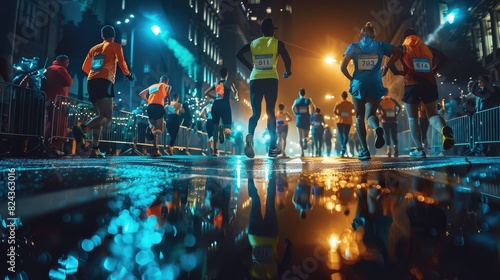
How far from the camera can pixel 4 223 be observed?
1228 mm

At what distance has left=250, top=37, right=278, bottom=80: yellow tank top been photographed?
21.5 ft

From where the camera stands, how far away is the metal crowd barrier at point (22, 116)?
25.2ft

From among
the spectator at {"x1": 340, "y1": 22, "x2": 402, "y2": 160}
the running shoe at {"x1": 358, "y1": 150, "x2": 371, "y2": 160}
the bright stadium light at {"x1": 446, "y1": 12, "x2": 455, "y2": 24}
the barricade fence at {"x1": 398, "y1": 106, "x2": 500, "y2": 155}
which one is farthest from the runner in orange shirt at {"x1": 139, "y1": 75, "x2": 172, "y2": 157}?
the bright stadium light at {"x1": 446, "y1": 12, "x2": 455, "y2": 24}

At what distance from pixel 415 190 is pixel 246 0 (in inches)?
4260

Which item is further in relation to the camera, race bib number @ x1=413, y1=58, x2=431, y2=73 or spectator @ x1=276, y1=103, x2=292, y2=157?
spectator @ x1=276, y1=103, x2=292, y2=157

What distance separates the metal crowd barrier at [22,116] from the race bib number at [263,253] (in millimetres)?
8560

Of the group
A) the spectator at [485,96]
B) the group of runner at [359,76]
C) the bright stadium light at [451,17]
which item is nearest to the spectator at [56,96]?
Result: the group of runner at [359,76]

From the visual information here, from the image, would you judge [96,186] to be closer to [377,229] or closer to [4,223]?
[4,223]

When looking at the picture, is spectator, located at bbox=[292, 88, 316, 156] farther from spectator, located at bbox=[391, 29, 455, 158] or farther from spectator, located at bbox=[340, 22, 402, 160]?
spectator, located at bbox=[340, 22, 402, 160]

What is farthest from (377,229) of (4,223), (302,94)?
(302,94)

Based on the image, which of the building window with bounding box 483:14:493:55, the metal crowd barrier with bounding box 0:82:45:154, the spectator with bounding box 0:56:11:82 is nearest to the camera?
the metal crowd barrier with bounding box 0:82:45:154

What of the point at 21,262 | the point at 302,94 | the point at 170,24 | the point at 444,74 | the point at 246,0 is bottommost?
the point at 21,262

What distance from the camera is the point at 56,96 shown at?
30.0ft

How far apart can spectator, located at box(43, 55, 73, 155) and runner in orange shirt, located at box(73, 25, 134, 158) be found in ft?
9.59
